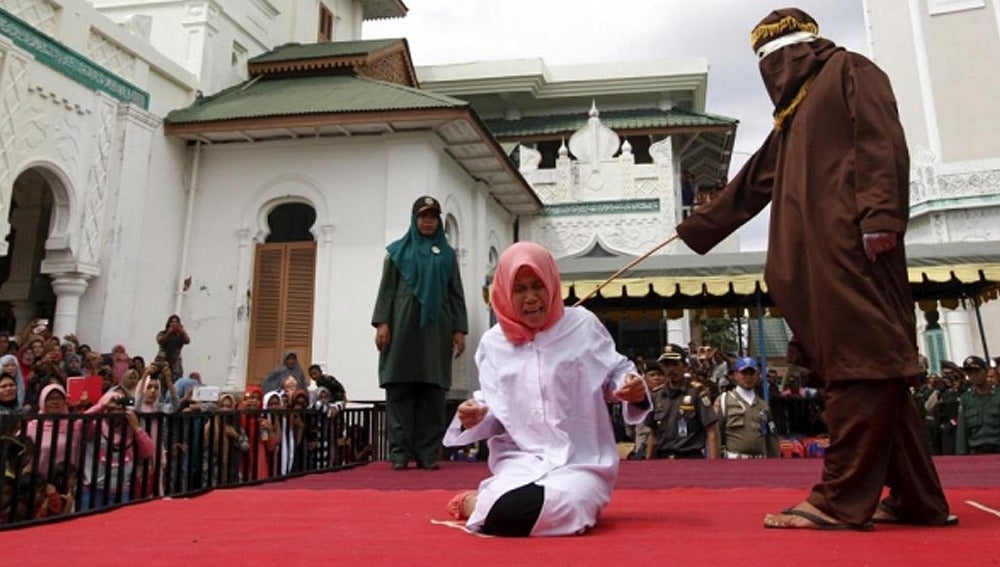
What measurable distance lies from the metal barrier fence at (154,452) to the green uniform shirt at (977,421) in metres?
5.87

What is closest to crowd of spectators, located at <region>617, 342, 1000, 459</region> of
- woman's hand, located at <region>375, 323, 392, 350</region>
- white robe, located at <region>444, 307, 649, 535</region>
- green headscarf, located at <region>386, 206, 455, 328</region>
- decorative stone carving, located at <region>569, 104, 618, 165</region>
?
green headscarf, located at <region>386, 206, 455, 328</region>

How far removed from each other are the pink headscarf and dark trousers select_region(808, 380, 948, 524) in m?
0.95

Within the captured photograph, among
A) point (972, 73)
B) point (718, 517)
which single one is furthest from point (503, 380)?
point (972, 73)

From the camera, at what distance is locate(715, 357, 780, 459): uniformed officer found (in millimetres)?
5918

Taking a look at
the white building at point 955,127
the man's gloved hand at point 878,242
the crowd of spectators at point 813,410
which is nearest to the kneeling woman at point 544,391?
the man's gloved hand at point 878,242

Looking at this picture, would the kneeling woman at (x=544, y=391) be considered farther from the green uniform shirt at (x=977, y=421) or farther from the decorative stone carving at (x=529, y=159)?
the decorative stone carving at (x=529, y=159)

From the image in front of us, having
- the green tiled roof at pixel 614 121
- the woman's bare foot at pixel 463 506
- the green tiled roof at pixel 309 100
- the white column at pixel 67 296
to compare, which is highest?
the green tiled roof at pixel 614 121

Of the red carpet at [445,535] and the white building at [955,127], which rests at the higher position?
the white building at [955,127]

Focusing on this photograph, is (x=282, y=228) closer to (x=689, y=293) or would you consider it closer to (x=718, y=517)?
(x=689, y=293)

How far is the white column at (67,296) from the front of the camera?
30.7 feet

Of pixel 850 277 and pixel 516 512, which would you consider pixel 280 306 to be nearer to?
pixel 516 512

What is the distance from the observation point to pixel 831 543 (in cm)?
193

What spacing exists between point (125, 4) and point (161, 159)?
3.77m

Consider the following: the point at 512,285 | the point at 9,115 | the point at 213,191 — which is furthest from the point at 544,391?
the point at 213,191
